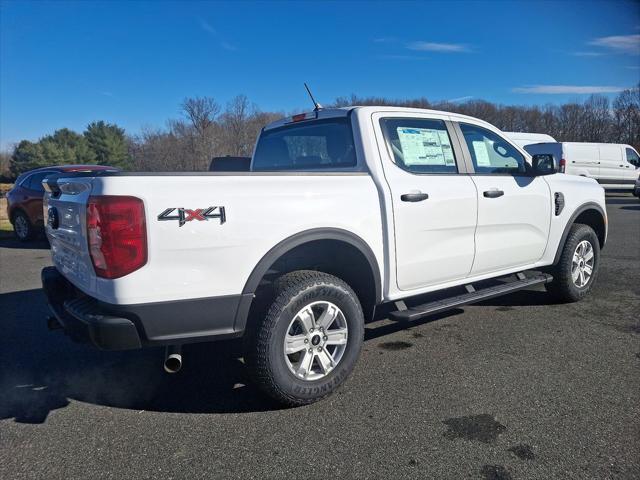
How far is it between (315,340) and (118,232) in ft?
4.51

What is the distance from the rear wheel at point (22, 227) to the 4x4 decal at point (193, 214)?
364 inches

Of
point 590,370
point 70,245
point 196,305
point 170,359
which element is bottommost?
point 590,370

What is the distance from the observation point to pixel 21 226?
1023 centimetres

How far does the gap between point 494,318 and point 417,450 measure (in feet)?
8.22

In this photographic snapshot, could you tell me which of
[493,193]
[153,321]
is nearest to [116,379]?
[153,321]

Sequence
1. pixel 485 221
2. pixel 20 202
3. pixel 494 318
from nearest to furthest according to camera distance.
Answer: pixel 485 221 → pixel 494 318 → pixel 20 202

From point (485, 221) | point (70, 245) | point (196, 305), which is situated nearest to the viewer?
point (196, 305)

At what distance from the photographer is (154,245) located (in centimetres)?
246

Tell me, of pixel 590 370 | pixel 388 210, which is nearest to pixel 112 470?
pixel 388 210

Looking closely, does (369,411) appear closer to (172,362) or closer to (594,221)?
(172,362)

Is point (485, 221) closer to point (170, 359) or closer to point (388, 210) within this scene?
point (388, 210)

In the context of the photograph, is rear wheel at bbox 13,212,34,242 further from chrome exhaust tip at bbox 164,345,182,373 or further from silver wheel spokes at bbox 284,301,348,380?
silver wheel spokes at bbox 284,301,348,380

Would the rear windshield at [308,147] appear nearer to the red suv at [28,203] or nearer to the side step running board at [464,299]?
the side step running board at [464,299]

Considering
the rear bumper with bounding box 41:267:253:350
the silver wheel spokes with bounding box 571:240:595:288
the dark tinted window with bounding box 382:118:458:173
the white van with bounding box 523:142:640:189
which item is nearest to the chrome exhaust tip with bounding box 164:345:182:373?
the rear bumper with bounding box 41:267:253:350
